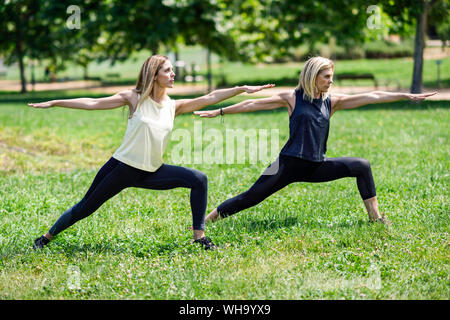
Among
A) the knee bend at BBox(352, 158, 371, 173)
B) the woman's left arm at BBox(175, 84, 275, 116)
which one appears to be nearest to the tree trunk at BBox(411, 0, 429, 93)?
the knee bend at BBox(352, 158, 371, 173)

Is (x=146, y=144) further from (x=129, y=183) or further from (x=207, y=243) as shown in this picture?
(x=207, y=243)

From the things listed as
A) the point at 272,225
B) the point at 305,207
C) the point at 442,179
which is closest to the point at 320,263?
the point at 272,225

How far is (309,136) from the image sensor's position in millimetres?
5727

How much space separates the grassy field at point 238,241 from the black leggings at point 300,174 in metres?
0.32

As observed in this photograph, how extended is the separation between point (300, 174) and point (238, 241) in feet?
3.09

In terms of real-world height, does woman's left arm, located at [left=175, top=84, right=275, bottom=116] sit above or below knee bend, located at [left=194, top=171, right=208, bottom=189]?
above

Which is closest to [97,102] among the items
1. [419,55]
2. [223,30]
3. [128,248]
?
[128,248]

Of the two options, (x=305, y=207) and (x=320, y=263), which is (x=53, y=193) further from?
(x=320, y=263)

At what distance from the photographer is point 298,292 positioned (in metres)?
4.39

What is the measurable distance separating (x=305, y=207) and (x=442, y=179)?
2477 millimetres

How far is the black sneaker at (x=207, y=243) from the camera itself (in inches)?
213

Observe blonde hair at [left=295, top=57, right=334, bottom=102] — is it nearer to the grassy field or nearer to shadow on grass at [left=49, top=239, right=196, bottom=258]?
the grassy field

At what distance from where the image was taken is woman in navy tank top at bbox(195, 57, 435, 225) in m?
5.70

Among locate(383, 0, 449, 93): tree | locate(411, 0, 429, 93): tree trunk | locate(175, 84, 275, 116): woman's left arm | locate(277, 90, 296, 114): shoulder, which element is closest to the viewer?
locate(175, 84, 275, 116): woman's left arm
